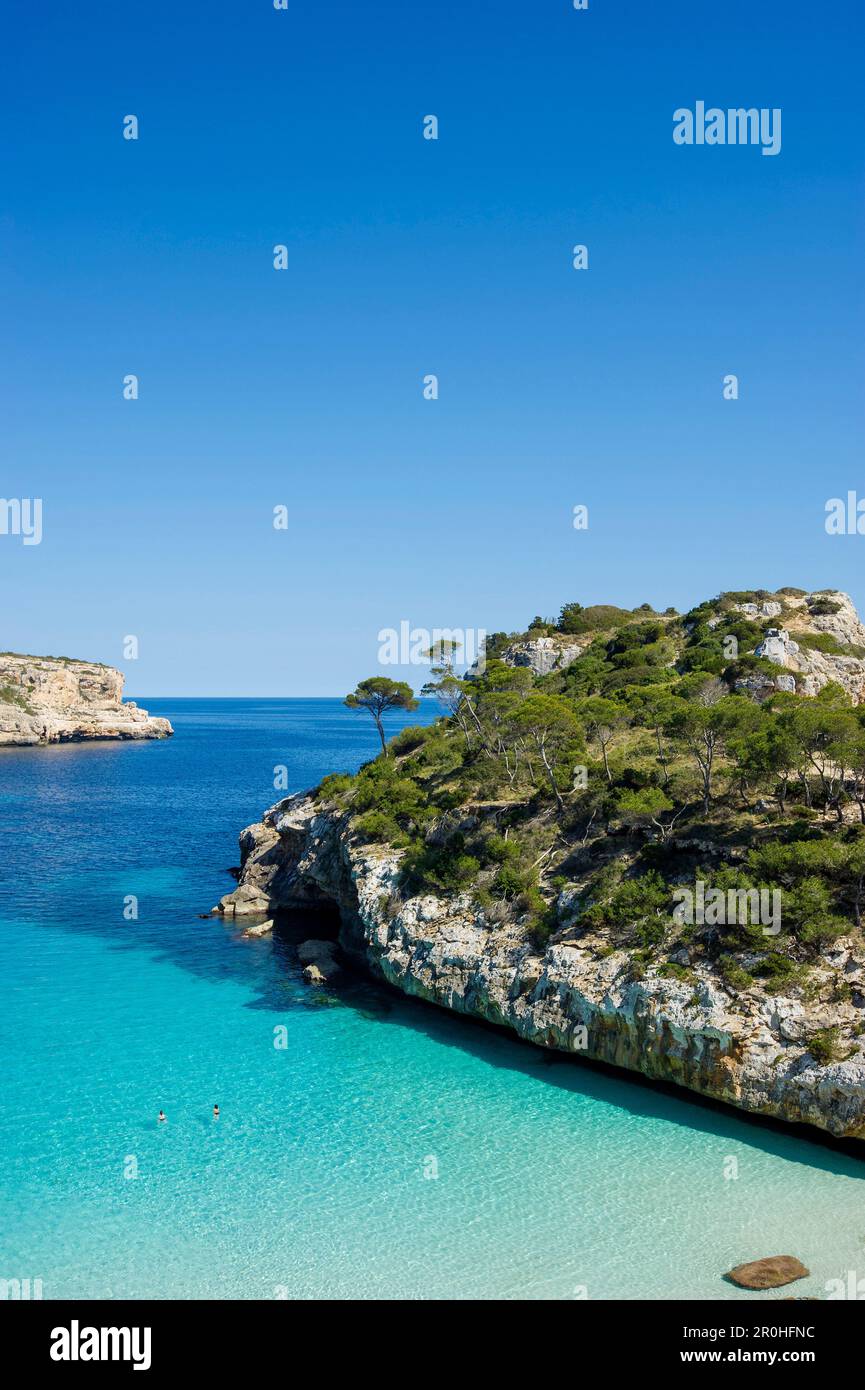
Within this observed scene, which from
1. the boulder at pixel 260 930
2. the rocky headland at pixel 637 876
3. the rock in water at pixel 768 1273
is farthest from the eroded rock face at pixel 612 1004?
the boulder at pixel 260 930

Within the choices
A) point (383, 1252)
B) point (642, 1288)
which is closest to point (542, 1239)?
point (642, 1288)

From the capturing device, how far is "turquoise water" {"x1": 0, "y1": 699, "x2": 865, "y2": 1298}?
1838 cm

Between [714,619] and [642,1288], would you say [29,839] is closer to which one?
[714,619]

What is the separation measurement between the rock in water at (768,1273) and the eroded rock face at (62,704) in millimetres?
142313

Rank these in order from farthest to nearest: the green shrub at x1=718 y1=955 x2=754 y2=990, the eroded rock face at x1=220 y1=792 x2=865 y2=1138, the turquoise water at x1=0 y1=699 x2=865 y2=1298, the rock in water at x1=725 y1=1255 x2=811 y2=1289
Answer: the green shrub at x1=718 y1=955 x2=754 y2=990
the eroded rock face at x1=220 y1=792 x2=865 y2=1138
the turquoise water at x1=0 y1=699 x2=865 y2=1298
the rock in water at x1=725 y1=1255 x2=811 y2=1289

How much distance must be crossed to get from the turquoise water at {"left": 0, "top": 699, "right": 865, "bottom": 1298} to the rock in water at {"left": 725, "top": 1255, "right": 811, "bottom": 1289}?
0.92 feet

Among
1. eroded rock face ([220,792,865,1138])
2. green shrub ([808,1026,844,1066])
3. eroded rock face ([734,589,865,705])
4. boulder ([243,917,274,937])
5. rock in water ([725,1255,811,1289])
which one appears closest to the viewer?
rock in water ([725,1255,811,1289])

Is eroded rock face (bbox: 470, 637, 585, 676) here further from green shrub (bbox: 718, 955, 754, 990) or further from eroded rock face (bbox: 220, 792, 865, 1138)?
green shrub (bbox: 718, 955, 754, 990)

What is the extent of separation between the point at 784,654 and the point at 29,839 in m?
58.9

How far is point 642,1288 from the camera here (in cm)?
1753

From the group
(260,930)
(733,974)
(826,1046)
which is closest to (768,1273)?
(826,1046)

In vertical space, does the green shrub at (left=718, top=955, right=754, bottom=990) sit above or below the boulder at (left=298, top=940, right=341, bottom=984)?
above

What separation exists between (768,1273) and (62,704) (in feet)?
497

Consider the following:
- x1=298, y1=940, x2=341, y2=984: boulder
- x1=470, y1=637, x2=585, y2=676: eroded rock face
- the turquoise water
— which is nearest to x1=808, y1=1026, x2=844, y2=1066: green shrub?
the turquoise water
